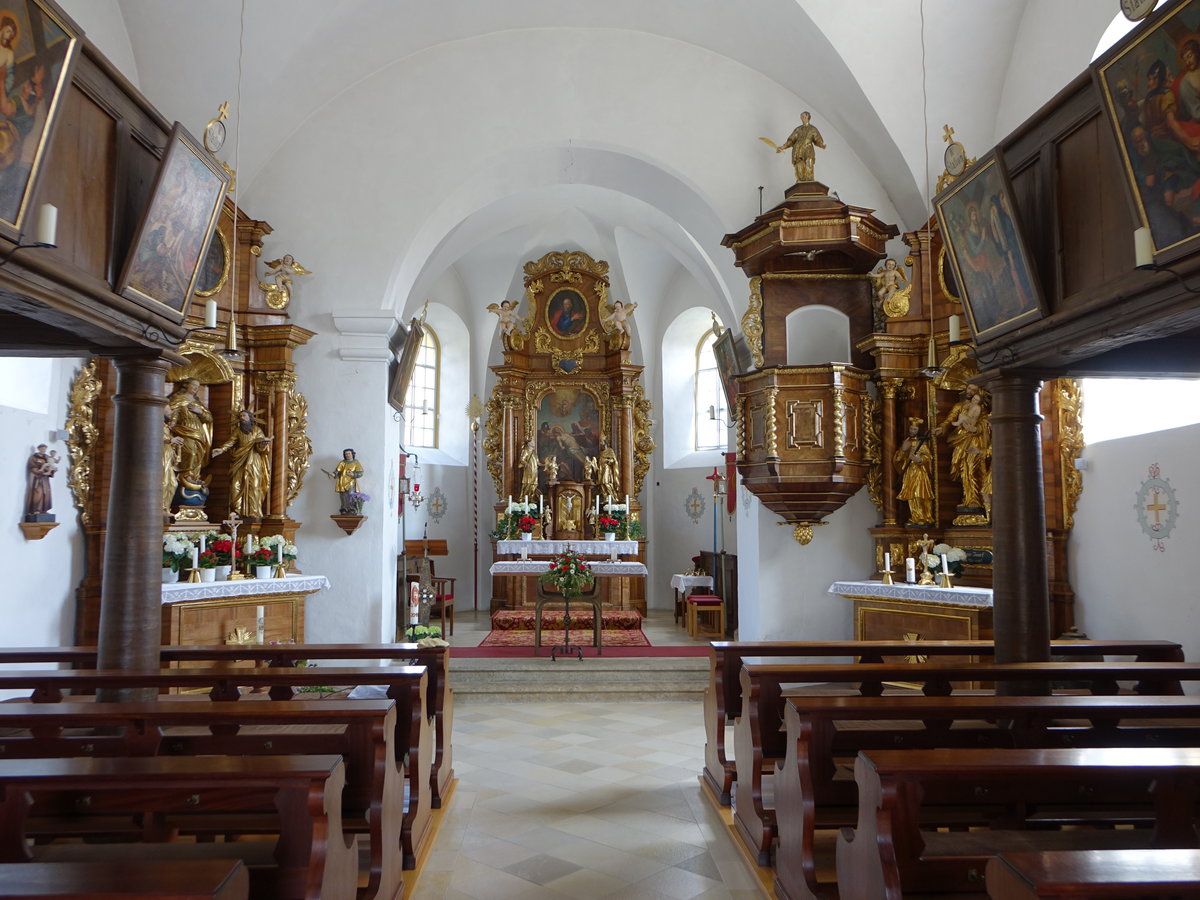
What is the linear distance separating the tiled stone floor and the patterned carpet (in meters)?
3.08

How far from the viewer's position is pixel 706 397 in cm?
1709

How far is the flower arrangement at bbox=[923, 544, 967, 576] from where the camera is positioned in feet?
28.8

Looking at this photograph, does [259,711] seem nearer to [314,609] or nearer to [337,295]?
[314,609]

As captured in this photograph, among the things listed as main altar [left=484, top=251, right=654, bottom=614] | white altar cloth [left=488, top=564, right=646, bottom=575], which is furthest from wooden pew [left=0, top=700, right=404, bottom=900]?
main altar [left=484, top=251, right=654, bottom=614]

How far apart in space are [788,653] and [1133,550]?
3.59 m

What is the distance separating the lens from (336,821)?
310 centimetres

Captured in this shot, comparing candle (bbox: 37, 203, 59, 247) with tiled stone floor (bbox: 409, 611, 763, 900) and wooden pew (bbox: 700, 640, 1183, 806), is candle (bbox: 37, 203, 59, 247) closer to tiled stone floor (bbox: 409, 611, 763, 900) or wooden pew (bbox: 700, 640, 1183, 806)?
tiled stone floor (bbox: 409, 611, 763, 900)

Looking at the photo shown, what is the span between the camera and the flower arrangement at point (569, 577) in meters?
10.3

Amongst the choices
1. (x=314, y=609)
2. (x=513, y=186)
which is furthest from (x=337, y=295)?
(x=314, y=609)

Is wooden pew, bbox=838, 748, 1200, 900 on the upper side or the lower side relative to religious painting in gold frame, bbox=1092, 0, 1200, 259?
lower

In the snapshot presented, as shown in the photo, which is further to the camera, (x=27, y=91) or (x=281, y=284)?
(x=281, y=284)

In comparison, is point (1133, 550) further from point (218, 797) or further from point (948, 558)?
point (218, 797)

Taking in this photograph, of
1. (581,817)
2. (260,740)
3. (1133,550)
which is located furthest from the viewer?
(1133,550)

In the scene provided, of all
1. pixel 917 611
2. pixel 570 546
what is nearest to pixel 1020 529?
pixel 917 611
